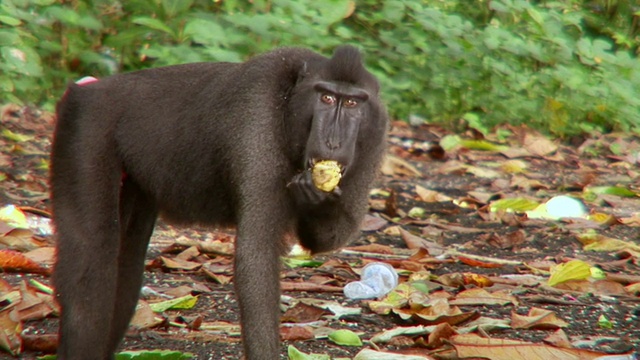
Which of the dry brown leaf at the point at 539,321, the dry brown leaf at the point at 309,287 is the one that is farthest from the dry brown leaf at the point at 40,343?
the dry brown leaf at the point at 539,321

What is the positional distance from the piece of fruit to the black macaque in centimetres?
3

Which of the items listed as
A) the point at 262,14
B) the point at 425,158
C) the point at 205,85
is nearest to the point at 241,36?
the point at 262,14

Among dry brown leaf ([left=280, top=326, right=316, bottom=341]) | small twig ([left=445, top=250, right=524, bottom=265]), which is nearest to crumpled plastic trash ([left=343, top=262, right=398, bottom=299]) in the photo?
dry brown leaf ([left=280, top=326, right=316, bottom=341])

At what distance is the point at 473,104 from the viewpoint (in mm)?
10688

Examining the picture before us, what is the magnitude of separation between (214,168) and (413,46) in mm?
6102

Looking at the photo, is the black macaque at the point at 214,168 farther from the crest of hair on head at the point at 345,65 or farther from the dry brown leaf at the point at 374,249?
the dry brown leaf at the point at 374,249

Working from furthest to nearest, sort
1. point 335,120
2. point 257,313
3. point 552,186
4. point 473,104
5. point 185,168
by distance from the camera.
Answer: point 473,104 → point 552,186 → point 185,168 → point 335,120 → point 257,313

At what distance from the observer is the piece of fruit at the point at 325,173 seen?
164 inches

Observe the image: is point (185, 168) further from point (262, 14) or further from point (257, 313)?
point (262, 14)

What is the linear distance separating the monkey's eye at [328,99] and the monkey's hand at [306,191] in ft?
1.14

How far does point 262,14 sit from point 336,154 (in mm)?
4906

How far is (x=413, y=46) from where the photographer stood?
1034 centimetres

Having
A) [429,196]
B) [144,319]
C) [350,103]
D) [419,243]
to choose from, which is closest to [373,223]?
[419,243]

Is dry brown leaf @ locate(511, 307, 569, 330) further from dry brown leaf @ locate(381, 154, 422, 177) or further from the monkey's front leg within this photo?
dry brown leaf @ locate(381, 154, 422, 177)
